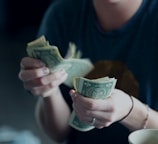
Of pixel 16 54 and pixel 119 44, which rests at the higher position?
pixel 119 44

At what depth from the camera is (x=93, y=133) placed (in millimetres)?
1119

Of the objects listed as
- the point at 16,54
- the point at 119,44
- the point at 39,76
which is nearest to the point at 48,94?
the point at 39,76

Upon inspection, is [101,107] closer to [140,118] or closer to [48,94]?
[140,118]

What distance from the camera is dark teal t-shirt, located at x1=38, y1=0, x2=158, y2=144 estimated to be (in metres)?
1.08

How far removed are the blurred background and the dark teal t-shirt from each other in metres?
1.28

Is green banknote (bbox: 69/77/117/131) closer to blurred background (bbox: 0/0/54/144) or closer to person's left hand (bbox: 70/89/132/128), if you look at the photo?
person's left hand (bbox: 70/89/132/128)

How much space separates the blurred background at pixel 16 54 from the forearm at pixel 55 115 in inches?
45.7

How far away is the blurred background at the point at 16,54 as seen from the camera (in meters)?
2.65

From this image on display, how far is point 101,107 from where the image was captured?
872 millimetres

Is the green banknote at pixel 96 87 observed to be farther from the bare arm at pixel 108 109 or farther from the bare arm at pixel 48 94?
the bare arm at pixel 48 94

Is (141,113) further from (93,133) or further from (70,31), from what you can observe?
(70,31)


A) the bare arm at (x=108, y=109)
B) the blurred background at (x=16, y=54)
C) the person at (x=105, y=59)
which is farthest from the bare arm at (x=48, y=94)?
the blurred background at (x=16, y=54)

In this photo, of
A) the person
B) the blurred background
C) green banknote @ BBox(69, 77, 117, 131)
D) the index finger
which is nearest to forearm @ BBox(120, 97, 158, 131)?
the person

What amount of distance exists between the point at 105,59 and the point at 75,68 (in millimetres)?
94
